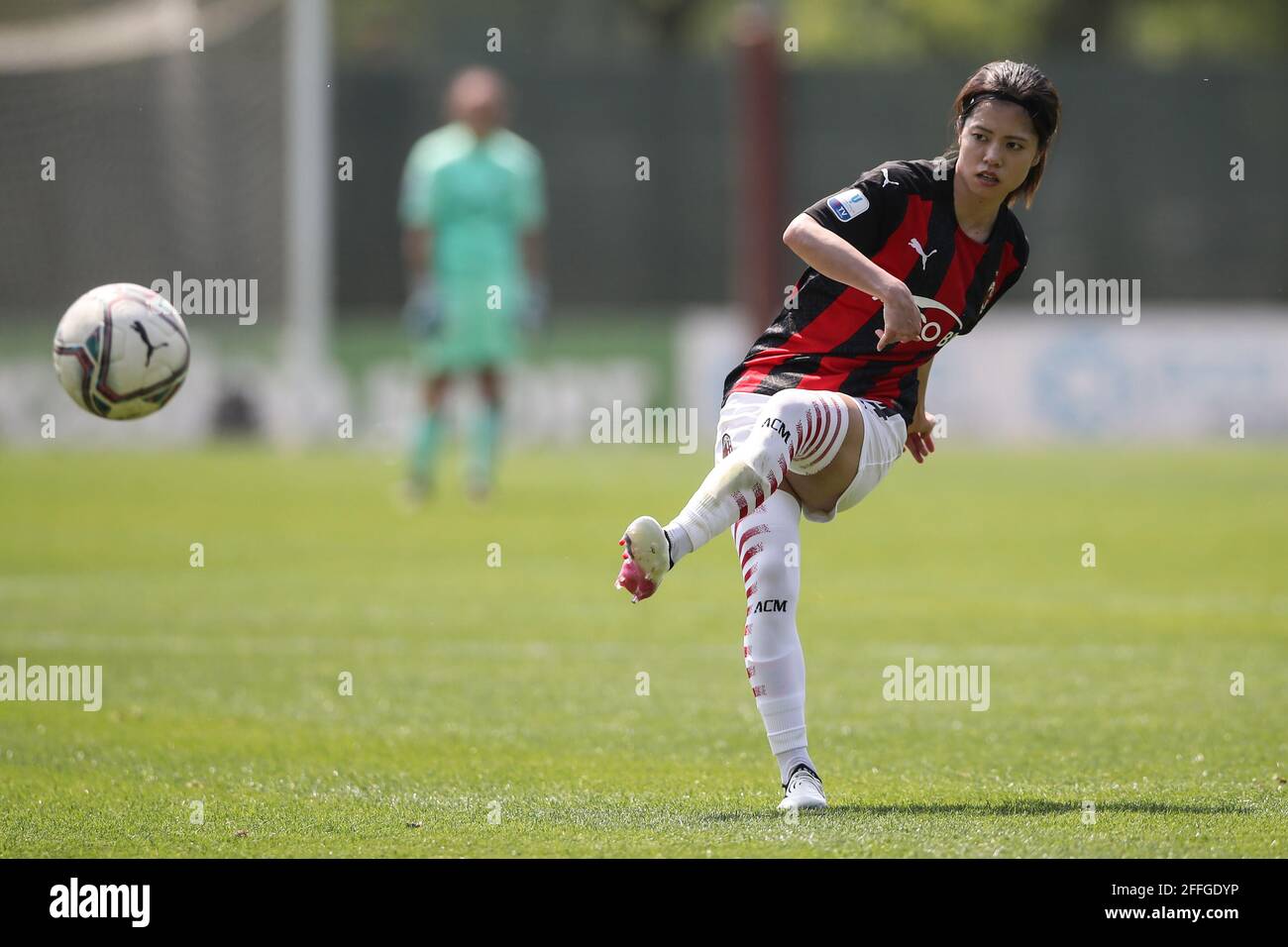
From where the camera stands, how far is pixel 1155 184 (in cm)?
2402

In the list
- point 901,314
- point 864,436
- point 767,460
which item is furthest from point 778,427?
point 901,314

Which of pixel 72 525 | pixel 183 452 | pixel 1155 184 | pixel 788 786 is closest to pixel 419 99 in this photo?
pixel 183 452

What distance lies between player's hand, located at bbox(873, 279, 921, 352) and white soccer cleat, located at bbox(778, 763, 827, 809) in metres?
1.19

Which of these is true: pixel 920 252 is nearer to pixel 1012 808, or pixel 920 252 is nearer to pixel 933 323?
pixel 933 323

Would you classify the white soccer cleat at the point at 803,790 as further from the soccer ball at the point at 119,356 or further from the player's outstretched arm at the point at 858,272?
the soccer ball at the point at 119,356

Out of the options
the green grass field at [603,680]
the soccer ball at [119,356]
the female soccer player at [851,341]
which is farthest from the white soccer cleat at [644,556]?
the soccer ball at [119,356]

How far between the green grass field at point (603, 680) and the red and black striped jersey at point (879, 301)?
1.19 m

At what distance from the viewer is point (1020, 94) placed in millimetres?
5184

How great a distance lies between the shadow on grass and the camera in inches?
197

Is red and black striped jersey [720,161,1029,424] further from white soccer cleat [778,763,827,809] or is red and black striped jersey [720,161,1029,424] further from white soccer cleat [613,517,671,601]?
white soccer cleat [778,763,827,809]

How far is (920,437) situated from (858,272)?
3.37 ft

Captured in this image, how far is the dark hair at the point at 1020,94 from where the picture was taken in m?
5.20

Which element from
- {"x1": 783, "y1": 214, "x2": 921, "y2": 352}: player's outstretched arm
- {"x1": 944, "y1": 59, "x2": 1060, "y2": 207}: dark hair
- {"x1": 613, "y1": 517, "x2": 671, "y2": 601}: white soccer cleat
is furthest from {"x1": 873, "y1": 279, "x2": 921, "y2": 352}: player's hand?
{"x1": 613, "y1": 517, "x2": 671, "y2": 601}: white soccer cleat
